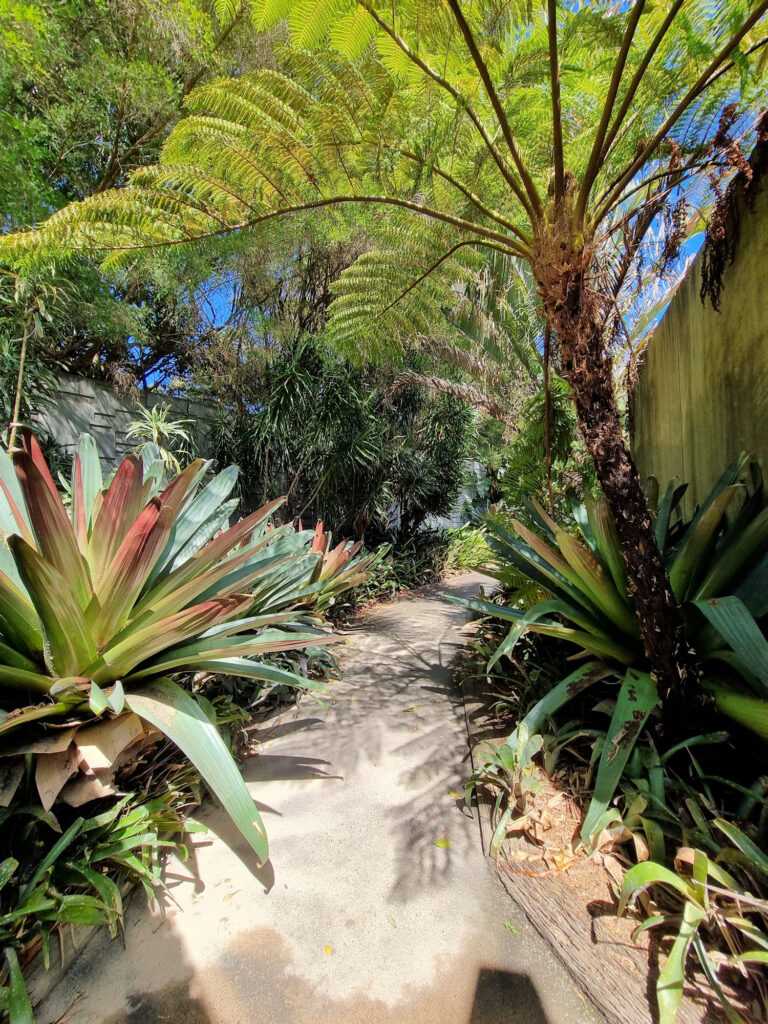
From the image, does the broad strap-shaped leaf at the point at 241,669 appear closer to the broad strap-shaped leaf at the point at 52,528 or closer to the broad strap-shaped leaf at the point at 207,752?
the broad strap-shaped leaf at the point at 207,752

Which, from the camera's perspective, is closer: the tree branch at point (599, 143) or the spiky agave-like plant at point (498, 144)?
the tree branch at point (599, 143)

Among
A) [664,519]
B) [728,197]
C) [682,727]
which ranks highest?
[728,197]

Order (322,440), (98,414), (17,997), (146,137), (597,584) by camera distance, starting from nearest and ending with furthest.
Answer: (17,997), (597,584), (146,137), (98,414), (322,440)

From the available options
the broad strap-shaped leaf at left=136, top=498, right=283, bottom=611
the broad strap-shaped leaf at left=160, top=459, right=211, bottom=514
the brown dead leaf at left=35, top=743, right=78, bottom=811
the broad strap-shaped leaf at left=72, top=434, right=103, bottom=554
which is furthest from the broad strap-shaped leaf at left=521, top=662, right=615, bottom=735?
the broad strap-shaped leaf at left=72, top=434, right=103, bottom=554

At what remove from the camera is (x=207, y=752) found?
54.0 inches

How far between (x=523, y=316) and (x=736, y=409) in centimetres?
374

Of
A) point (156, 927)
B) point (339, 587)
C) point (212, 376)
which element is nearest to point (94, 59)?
point (212, 376)

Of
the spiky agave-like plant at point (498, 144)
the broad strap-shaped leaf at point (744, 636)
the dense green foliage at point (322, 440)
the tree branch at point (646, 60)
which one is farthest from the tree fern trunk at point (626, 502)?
the dense green foliage at point (322, 440)

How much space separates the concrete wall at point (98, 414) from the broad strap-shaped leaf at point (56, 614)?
13.9 feet

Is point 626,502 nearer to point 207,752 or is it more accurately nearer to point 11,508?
point 207,752

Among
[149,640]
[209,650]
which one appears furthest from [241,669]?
[149,640]

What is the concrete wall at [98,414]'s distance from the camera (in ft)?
16.2

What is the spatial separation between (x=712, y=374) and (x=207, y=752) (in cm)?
299

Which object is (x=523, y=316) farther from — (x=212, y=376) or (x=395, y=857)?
(x=395, y=857)
